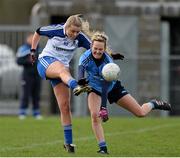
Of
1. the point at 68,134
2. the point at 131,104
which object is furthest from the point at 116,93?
the point at 68,134

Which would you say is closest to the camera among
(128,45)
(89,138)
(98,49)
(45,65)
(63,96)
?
(98,49)

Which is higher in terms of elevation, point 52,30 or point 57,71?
point 52,30

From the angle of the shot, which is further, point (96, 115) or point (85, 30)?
point (85, 30)

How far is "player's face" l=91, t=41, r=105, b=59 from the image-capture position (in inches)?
495

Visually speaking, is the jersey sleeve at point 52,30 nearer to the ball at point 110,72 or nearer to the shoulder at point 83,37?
the shoulder at point 83,37

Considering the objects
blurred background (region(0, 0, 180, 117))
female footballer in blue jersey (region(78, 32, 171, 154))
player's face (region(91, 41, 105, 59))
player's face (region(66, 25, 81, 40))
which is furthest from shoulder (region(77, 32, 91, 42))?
blurred background (region(0, 0, 180, 117))

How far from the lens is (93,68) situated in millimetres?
12664

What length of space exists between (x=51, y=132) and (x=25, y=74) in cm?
571

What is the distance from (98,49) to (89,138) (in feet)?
12.7

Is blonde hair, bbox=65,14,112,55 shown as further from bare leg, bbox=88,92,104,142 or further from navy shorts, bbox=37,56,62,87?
bare leg, bbox=88,92,104,142

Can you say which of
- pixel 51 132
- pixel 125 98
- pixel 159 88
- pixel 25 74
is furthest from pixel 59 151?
pixel 159 88

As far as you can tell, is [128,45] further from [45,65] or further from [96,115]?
[96,115]

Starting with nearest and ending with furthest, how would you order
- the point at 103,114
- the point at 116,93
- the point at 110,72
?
the point at 103,114 → the point at 110,72 → the point at 116,93

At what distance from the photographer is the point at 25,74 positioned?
2320cm
